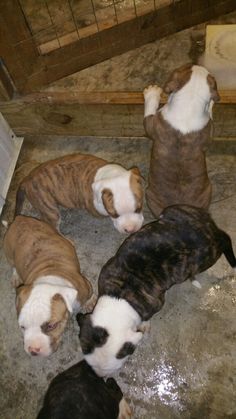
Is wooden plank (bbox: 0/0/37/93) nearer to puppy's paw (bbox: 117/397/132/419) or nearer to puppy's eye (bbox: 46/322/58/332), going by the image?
puppy's eye (bbox: 46/322/58/332)

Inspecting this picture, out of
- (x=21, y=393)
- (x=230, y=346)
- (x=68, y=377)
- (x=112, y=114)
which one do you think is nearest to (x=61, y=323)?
(x=68, y=377)

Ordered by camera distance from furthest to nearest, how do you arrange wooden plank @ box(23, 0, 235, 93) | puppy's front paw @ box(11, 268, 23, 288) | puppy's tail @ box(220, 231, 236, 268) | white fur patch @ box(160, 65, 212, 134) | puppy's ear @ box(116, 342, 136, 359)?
1. wooden plank @ box(23, 0, 235, 93)
2. puppy's front paw @ box(11, 268, 23, 288)
3. puppy's tail @ box(220, 231, 236, 268)
4. white fur patch @ box(160, 65, 212, 134)
5. puppy's ear @ box(116, 342, 136, 359)

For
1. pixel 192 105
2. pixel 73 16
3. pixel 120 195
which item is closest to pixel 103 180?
pixel 120 195

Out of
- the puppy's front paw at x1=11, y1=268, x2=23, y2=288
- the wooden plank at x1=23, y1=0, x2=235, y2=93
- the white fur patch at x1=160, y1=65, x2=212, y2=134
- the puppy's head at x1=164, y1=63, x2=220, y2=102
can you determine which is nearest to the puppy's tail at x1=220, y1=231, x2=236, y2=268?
the white fur patch at x1=160, y1=65, x2=212, y2=134

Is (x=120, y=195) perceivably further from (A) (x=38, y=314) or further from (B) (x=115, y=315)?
(A) (x=38, y=314)

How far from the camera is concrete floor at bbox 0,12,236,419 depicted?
3.11 m

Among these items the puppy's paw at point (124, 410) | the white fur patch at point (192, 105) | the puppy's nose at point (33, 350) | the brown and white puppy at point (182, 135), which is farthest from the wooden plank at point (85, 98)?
the puppy's paw at point (124, 410)

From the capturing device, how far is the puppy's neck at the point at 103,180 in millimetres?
3137

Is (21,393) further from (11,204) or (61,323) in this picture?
(11,204)

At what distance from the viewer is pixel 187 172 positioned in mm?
3059

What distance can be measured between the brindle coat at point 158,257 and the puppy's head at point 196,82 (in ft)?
2.88

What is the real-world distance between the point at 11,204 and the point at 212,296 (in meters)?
2.20

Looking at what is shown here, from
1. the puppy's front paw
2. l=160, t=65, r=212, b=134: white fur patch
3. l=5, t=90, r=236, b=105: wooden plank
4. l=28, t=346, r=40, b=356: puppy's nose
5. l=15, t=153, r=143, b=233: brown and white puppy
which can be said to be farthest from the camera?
l=5, t=90, r=236, b=105: wooden plank

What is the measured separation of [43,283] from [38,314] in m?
0.24
